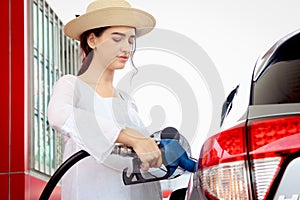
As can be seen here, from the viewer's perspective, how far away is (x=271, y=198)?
108 centimetres

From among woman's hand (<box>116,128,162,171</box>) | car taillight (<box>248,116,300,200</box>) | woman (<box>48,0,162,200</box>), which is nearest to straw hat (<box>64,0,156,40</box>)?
woman (<box>48,0,162,200</box>)

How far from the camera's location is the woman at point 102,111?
6.01 feet

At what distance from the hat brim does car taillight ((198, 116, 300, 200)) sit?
103 centimetres

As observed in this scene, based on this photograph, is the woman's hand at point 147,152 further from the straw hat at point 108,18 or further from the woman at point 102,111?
the straw hat at point 108,18

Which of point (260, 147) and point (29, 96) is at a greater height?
point (29, 96)

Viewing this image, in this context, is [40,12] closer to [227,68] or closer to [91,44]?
[227,68]

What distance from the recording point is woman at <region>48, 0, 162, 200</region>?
1.83 m

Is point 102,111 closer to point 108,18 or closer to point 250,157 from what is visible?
point 108,18

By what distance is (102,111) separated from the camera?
1.99 metres

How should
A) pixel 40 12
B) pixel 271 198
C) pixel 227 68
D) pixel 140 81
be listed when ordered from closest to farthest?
pixel 271 198 → pixel 140 81 → pixel 227 68 → pixel 40 12
